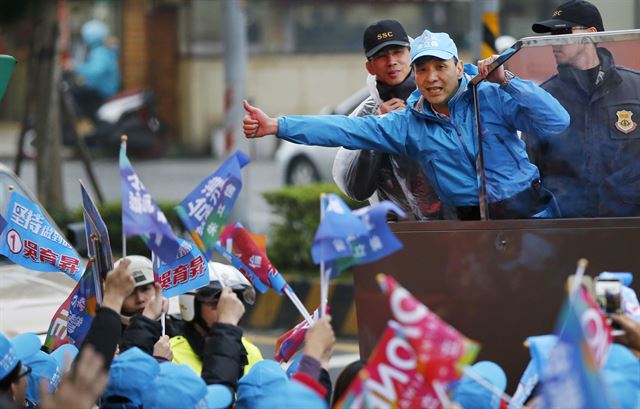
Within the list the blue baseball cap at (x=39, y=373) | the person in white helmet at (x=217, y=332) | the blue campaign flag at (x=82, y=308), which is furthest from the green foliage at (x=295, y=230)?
the blue baseball cap at (x=39, y=373)

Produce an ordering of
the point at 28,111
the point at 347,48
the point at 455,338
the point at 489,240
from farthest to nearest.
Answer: the point at 347,48, the point at 28,111, the point at 489,240, the point at 455,338

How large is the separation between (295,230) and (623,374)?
25.0 feet

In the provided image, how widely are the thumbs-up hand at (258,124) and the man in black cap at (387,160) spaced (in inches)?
25.1

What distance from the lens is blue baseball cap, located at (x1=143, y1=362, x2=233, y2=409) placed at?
4.30 m

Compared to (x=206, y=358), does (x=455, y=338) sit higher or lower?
higher

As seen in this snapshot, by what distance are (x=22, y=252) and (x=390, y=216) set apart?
141 centimetres

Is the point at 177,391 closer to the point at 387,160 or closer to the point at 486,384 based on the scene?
the point at 486,384

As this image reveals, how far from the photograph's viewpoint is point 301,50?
23.0 meters

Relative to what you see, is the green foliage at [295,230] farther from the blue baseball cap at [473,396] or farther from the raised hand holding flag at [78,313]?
the blue baseball cap at [473,396]

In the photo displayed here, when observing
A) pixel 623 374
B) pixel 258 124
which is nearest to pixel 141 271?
pixel 258 124

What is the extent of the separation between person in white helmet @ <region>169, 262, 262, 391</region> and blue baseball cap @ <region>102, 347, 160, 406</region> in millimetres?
222

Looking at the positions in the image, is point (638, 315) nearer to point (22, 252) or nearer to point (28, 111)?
point (22, 252)

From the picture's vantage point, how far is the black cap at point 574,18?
6.09m

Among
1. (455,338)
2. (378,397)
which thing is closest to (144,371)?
(378,397)
